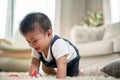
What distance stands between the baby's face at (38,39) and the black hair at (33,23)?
18 mm

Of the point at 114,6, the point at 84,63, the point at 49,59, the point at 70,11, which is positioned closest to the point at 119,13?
the point at 114,6

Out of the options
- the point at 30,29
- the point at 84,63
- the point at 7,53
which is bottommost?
the point at 84,63

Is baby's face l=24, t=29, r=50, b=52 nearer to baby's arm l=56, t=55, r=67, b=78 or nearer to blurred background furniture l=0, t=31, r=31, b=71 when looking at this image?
baby's arm l=56, t=55, r=67, b=78

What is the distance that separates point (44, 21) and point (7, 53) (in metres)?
1.22

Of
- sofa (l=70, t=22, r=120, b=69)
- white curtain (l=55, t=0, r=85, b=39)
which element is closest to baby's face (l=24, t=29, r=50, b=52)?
sofa (l=70, t=22, r=120, b=69)

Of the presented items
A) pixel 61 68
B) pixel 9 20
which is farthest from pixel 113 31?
pixel 61 68

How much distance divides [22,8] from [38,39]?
Result: 2810 mm

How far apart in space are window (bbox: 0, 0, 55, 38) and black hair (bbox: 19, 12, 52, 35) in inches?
99.1

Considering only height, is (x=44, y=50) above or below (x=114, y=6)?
below

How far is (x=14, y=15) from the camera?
375 cm

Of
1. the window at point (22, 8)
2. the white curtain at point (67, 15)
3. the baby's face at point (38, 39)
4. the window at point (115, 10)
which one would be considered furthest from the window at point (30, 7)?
the baby's face at point (38, 39)

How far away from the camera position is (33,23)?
3.43ft

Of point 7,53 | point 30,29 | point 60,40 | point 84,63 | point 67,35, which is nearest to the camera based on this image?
point 30,29

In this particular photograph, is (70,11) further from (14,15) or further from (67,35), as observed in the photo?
(14,15)
